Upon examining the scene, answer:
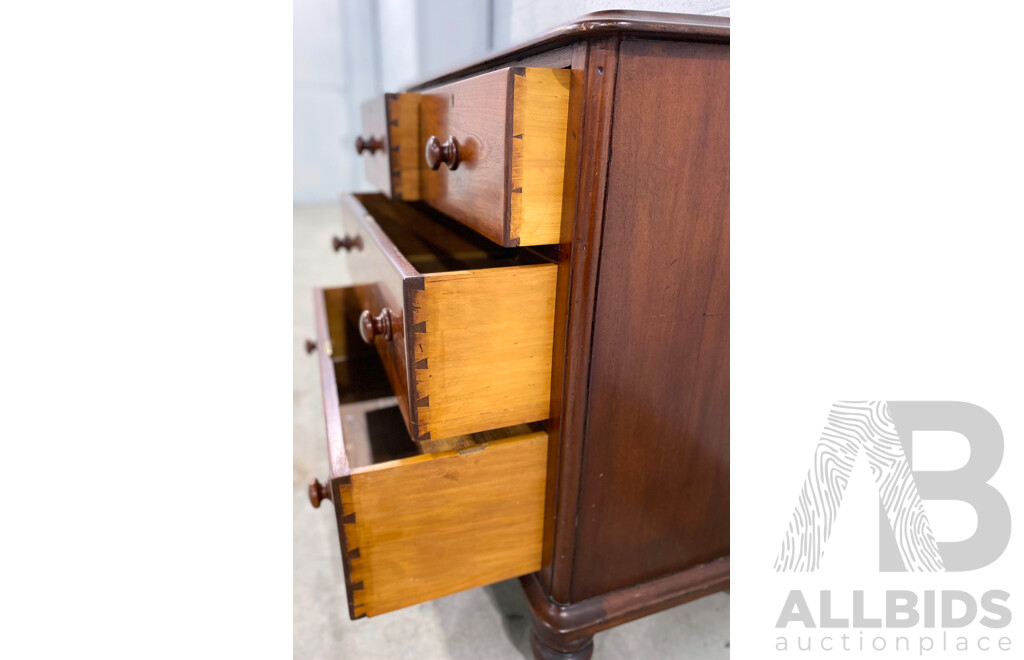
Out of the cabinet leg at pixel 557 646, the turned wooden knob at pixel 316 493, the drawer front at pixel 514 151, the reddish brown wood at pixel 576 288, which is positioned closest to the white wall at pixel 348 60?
the drawer front at pixel 514 151

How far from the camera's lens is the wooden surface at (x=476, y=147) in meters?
0.48

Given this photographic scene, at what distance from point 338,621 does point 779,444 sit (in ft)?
2.06

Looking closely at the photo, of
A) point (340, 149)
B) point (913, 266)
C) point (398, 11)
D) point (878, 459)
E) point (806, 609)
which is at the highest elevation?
point (398, 11)

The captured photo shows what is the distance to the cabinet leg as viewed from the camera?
62 cm

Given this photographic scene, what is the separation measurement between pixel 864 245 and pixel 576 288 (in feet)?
0.88

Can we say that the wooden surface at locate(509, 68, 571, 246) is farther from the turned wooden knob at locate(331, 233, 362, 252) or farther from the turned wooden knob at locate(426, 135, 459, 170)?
the turned wooden knob at locate(331, 233, 362, 252)

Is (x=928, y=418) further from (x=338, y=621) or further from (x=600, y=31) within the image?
(x=338, y=621)

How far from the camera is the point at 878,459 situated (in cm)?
54

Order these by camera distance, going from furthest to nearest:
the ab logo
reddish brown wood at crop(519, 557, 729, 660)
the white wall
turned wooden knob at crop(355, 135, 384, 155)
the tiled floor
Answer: the white wall, turned wooden knob at crop(355, 135, 384, 155), the tiled floor, reddish brown wood at crop(519, 557, 729, 660), the ab logo

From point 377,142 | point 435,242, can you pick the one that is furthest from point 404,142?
point 435,242

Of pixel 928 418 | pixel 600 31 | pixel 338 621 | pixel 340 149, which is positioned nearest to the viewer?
pixel 600 31

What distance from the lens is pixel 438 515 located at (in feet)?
1.89

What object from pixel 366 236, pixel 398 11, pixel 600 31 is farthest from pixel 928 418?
pixel 398 11

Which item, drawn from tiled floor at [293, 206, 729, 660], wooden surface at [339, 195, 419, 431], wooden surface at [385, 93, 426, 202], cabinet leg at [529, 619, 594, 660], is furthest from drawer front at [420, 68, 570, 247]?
tiled floor at [293, 206, 729, 660]
